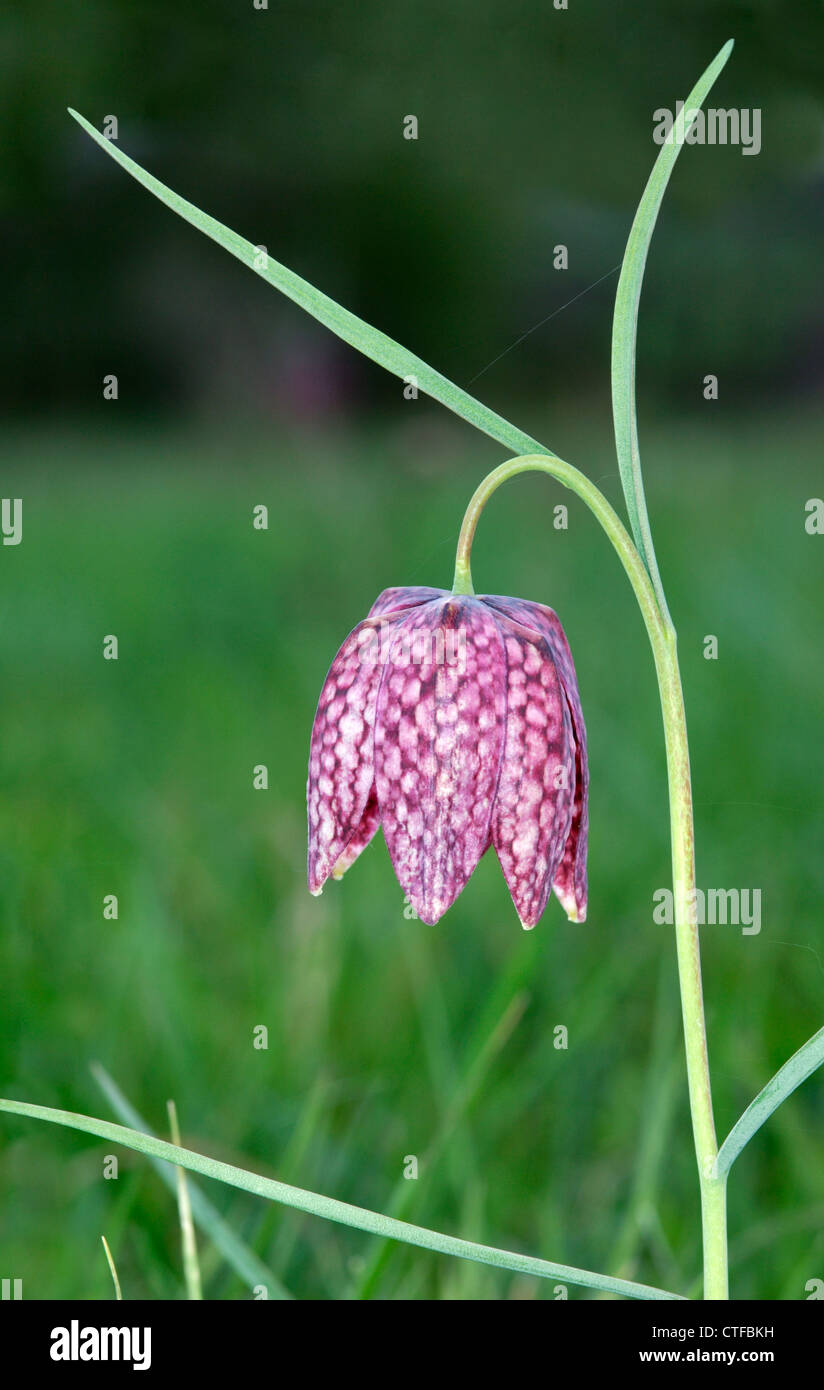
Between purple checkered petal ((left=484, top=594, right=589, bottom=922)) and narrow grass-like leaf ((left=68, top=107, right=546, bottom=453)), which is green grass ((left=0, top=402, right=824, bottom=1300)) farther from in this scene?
narrow grass-like leaf ((left=68, top=107, right=546, bottom=453))

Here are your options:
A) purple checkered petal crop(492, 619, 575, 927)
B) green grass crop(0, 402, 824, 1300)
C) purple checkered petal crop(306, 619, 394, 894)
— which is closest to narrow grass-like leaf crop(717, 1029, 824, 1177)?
purple checkered petal crop(492, 619, 575, 927)

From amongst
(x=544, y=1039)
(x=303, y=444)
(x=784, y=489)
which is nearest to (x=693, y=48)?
(x=784, y=489)

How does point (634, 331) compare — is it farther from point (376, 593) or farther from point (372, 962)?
point (376, 593)

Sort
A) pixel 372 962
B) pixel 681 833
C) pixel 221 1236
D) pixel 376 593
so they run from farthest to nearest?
1. pixel 376 593
2. pixel 372 962
3. pixel 221 1236
4. pixel 681 833

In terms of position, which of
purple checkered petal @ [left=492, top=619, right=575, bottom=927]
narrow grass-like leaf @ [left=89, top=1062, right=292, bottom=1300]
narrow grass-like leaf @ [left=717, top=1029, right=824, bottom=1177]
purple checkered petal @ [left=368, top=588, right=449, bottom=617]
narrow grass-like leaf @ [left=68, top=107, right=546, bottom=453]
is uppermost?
narrow grass-like leaf @ [left=68, top=107, right=546, bottom=453]

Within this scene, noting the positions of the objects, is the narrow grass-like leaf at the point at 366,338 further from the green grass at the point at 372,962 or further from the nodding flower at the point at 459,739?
the green grass at the point at 372,962

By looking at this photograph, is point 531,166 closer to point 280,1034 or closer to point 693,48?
point 693,48

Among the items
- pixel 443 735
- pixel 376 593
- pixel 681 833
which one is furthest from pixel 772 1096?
pixel 376 593
